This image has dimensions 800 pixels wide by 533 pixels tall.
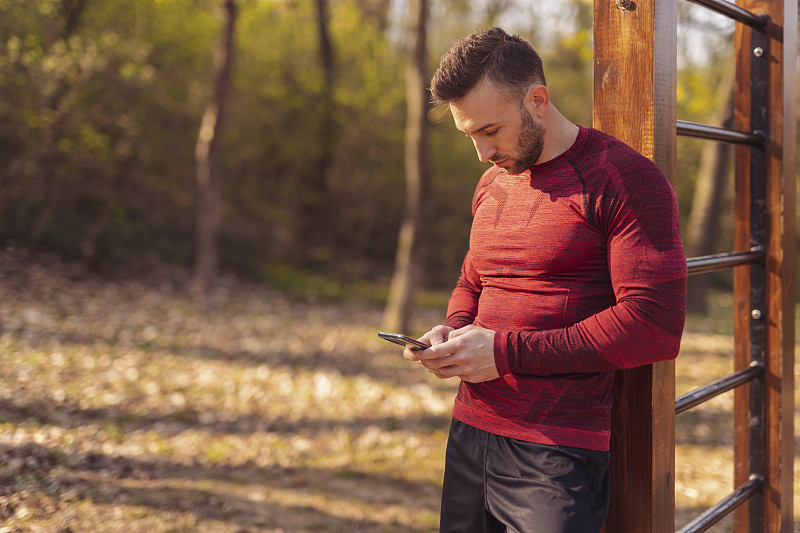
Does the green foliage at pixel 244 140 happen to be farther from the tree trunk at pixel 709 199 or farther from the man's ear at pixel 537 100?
the man's ear at pixel 537 100

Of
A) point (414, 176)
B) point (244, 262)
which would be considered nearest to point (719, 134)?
point (414, 176)

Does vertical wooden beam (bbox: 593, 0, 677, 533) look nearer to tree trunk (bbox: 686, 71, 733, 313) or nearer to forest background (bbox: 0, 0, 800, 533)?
forest background (bbox: 0, 0, 800, 533)

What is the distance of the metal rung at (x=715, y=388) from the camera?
2215mm

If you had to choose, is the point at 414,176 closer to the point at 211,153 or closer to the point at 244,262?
the point at 211,153

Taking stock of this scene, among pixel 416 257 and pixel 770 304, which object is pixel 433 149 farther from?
pixel 770 304

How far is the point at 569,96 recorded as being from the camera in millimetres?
14727

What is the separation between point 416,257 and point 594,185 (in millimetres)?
6641

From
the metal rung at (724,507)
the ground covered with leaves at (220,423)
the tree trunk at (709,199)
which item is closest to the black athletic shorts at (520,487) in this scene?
the metal rung at (724,507)

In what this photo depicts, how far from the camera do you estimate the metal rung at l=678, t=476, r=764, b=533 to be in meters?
2.32

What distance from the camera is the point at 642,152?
2.01 metres

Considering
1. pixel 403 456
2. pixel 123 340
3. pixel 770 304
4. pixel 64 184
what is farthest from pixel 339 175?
pixel 770 304

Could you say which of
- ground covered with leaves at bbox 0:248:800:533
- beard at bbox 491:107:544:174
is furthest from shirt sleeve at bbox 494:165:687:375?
ground covered with leaves at bbox 0:248:800:533

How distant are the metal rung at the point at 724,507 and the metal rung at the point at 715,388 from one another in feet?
1.25

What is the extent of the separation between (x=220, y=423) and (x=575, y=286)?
430 cm
